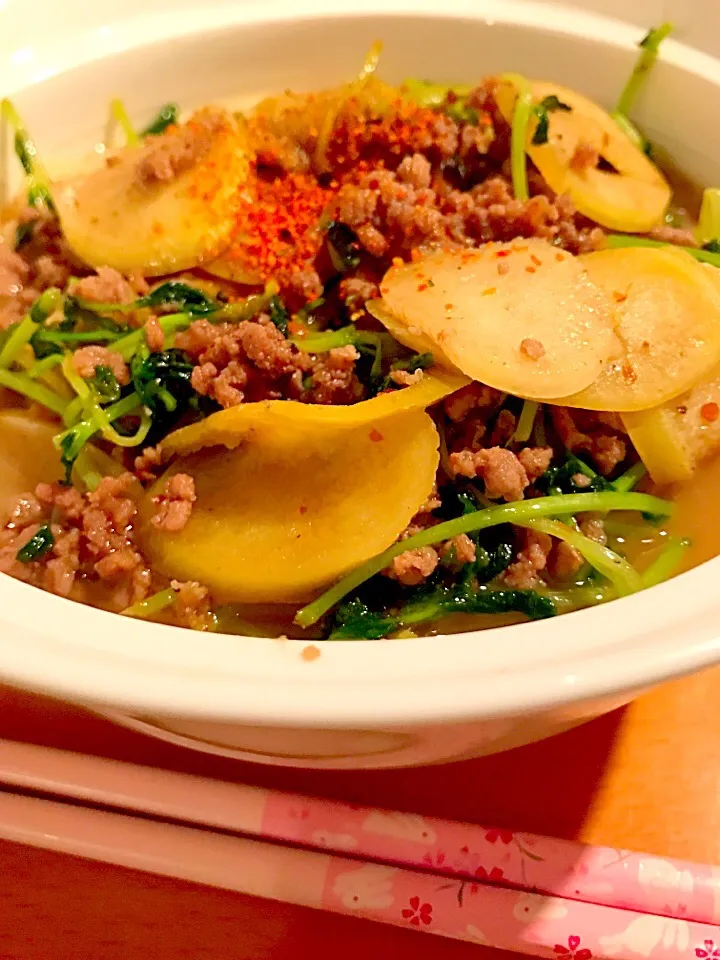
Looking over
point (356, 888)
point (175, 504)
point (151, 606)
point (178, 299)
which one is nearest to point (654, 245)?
point (178, 299)

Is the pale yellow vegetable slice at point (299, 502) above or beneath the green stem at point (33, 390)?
above

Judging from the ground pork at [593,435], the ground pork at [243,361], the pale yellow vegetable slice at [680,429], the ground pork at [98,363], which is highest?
the pale yellow vegetable slice at [680,429]

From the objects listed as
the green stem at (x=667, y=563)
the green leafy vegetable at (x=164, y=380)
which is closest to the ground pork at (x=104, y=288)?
the green leafy vegetable at (x=164, y=380)

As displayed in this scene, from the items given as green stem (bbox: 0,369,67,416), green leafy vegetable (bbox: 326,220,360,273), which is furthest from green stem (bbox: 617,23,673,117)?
green stem (bbox: 0,369,67,416)

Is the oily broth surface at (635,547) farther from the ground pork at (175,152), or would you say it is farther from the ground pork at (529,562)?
the ground pork at (175,152)

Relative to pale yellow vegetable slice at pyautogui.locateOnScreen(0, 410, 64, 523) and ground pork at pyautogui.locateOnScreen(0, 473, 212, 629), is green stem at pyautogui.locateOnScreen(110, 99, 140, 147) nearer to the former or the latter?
pale yellow vegetable slice at pyautogui.locateOnScreen(0, 410, 64, 523)

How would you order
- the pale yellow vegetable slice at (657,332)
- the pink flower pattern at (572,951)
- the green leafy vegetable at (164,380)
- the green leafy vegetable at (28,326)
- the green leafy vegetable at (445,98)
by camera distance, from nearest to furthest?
the pink flower pattern at (572,951)
the pale yellow vegetable slice at (657,332)
the green leafy vegetable at (164,380)
the green leafy vegetable at (28,326)
the green leafy vegetable at (445,98)
